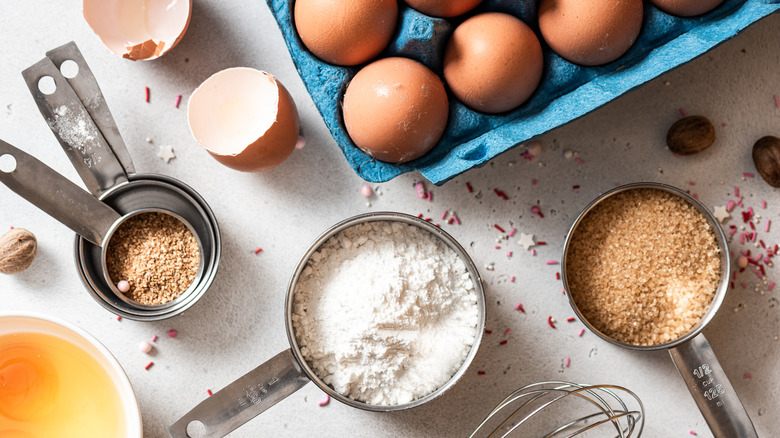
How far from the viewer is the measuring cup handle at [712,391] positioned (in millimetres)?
1115

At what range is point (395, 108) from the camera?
36.8 inches

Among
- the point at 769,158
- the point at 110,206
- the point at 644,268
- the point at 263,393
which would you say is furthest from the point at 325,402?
the point at 769,158

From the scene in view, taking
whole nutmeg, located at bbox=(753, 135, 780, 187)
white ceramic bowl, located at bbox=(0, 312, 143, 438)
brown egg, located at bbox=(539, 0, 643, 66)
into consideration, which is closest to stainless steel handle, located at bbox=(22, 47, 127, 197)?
white ceramic bowl, located at bbox=(0, 312, 143, 438)

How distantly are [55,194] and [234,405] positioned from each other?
0.49 meters

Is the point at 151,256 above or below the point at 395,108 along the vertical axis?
below

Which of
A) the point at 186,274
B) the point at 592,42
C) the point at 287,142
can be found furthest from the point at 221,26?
the point at 592,42

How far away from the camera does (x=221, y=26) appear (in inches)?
46.8

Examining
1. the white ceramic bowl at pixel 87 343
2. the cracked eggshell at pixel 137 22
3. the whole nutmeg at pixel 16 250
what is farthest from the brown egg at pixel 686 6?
the whole nutmeg at pixel 16 250

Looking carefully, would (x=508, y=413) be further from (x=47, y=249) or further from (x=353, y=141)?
(x=47, y=249)

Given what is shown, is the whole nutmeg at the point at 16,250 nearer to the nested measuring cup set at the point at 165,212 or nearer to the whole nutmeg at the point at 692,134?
the nested measuring cup set at the point at 165,212

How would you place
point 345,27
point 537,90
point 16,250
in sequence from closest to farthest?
point 345,27, point 537,90, point 16,250

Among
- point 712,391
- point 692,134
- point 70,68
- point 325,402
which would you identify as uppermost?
point 70,68

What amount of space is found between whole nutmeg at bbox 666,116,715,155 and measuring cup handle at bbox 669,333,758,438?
14.6 inches

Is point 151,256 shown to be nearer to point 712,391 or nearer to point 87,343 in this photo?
point 87,343
